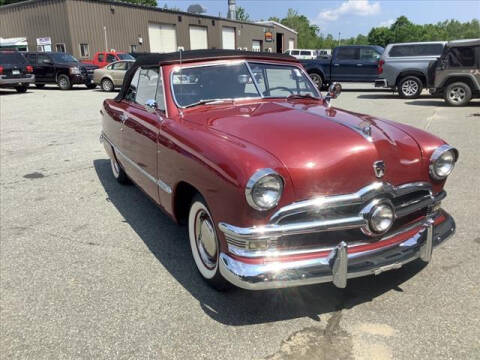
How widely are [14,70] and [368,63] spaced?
14835 millimetres

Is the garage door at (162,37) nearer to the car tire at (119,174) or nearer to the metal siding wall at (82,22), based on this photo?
the metal siding wall at (82,22)

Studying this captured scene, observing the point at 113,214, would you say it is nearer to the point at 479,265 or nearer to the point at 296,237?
the point at 296,237

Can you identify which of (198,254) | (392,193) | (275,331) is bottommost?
(275,331)

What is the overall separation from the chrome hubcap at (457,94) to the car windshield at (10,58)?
16.7m

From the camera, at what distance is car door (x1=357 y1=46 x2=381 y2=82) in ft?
57.1

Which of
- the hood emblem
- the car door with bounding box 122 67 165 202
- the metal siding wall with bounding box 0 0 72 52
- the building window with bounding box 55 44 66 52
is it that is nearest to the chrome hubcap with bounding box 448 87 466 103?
the car door with bounding box 122 67 165 202

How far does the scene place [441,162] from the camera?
9.87 ft

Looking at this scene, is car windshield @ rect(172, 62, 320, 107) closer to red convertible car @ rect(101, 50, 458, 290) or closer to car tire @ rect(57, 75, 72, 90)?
red convertible car @ rect(101, 50, 458, 290)

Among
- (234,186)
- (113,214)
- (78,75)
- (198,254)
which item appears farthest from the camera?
(78,75)

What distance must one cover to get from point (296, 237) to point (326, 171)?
1.45ft

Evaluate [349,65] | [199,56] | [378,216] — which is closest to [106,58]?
[349,65]

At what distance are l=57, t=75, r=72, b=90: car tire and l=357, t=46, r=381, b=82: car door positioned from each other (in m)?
13.2

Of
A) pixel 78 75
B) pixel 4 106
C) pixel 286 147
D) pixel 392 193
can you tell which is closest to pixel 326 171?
pixel 286 147

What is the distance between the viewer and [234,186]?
245cm
